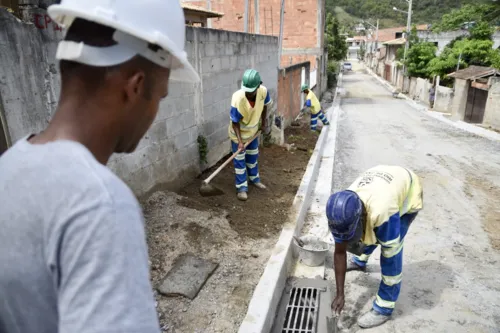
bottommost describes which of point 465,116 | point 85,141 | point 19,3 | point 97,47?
point 465,116

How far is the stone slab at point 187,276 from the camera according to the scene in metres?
3.21

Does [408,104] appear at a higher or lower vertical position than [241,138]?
lower

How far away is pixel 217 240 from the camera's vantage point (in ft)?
13.4

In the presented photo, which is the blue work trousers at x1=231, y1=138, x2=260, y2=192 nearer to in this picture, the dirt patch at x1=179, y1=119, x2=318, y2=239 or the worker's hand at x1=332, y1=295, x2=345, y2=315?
the dirt patch at x1=179, y1=119, x2=318, y2=239

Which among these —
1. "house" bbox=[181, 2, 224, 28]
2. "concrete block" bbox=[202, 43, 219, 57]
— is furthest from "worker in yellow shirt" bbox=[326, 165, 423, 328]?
"house" bbox=[181, 2, 224, 28]

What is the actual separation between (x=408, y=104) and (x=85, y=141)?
21.8m

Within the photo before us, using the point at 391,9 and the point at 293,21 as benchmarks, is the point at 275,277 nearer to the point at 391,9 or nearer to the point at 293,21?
the point at 293,21

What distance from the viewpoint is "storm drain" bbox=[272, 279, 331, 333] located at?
3160 millimetres

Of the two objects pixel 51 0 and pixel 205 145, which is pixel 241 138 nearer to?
pixel 205 145

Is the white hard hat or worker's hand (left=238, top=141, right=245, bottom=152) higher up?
the white hard hat

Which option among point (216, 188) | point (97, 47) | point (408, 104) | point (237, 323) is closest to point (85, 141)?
point (97, 47)

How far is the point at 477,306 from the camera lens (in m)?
3.46

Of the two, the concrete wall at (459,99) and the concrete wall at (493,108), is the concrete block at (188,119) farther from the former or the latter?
the concrete wall at (459,99)

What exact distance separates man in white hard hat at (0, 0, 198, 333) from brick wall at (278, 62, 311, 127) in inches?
372
